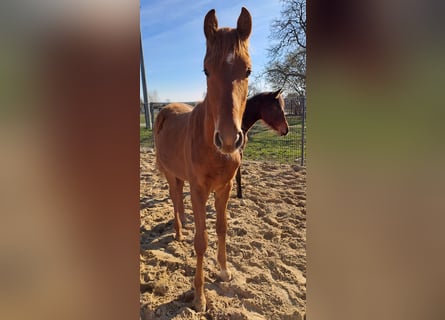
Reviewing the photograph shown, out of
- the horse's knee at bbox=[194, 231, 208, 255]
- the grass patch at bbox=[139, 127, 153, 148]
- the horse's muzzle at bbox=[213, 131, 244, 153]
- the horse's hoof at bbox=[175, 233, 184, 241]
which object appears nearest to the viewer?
the horse's muzzle at bbox=[213, 131, 244, 153]

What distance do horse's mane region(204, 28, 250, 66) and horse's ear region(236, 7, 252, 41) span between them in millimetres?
33

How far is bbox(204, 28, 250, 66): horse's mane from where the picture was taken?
1.41 m

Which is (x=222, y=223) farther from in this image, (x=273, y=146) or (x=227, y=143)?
(x=273, y=146)

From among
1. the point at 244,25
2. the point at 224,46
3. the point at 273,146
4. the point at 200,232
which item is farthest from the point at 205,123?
the point at 273,146

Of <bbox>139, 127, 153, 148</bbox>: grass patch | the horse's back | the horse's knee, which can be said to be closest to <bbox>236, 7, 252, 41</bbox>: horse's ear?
<bbox>139, 127, 153, 148</bbox>: grass patch

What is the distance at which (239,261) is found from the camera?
234cm

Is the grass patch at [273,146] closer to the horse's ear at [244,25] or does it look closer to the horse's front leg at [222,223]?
the horse's front leg at [222,223]

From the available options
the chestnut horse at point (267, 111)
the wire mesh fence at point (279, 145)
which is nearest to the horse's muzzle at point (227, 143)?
the chestnut horse at point (267, 111)

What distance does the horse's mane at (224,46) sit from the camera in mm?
1413

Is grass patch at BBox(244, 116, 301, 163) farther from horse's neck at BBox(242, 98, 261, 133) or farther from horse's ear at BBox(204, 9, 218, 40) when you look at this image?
horse's ear at BBox(204, 9, 218, 40)
